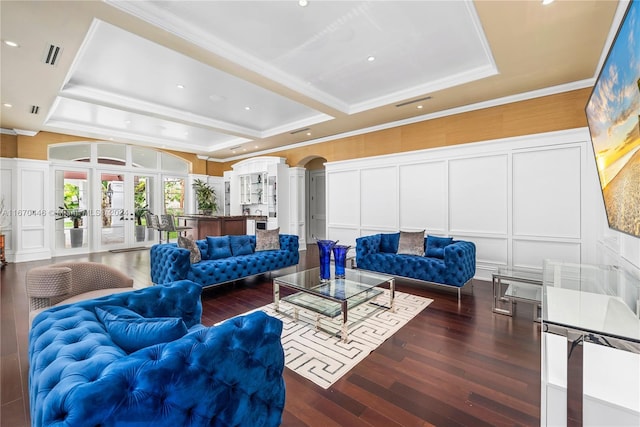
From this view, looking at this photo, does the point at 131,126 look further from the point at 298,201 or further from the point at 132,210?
the point at 298,201

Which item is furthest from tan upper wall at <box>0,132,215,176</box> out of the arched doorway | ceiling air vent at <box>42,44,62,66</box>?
the arched doorway

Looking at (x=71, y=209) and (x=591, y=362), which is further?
(x=71, y=209)

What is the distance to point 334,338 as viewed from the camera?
2.82 meters

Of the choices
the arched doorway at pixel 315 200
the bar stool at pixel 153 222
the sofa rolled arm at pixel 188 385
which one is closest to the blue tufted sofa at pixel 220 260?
the sofa rolled arm at pixel 188 385

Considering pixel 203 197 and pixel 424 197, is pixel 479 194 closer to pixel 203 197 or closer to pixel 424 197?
pixel 424 197

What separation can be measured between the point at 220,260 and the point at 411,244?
3.14 meters

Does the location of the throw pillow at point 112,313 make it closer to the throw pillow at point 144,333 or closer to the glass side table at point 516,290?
the throw pillow at point 144,333

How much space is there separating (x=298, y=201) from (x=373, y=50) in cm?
529

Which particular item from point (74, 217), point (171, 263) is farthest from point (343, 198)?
point (74, 217)

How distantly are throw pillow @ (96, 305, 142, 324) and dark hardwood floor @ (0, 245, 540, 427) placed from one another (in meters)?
0.92

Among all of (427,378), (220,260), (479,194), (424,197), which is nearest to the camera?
(427,378)

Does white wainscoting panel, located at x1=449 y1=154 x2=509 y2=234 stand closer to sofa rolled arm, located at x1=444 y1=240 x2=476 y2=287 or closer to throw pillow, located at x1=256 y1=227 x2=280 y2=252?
sofa rolled arm, located at x1=444 y1=240 x2=476 y2=287

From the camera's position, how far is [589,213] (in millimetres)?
4035

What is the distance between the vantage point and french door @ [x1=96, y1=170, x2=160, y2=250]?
7.98m
